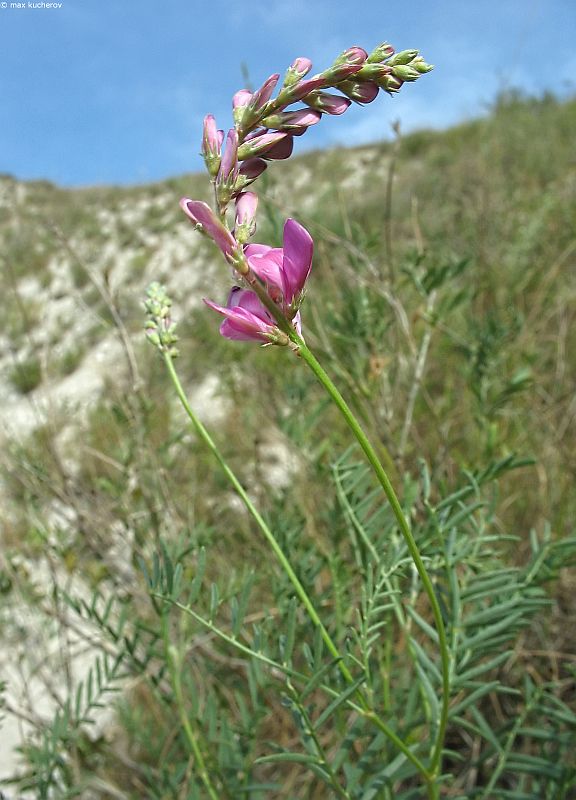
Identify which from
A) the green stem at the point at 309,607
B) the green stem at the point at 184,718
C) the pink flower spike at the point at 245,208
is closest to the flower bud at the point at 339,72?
the pink flower spike at the point at 245,208

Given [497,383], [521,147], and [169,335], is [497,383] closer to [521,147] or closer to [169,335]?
[169,335]

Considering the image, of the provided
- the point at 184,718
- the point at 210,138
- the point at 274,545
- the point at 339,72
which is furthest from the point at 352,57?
the point at 184,718

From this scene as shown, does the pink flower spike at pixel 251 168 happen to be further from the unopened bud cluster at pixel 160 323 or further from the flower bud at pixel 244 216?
the unopened bud cluster at pixel 160 323

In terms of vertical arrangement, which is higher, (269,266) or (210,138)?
(210,138)

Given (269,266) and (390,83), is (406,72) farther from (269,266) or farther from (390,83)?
(269,266)

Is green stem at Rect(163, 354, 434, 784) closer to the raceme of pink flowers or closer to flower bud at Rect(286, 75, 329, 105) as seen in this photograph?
the raceme of pink flowers

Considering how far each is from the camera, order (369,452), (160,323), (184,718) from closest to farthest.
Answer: (369,452) < (160,323) < (184,718)

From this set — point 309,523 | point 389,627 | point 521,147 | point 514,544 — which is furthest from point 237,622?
point 521,147

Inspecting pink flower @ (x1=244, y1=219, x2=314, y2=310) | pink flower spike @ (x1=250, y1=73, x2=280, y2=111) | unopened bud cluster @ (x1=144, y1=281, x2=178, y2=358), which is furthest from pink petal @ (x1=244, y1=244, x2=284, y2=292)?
unopened bud cluster @ (x1=144, y1=281, x2=178, y2=358)
